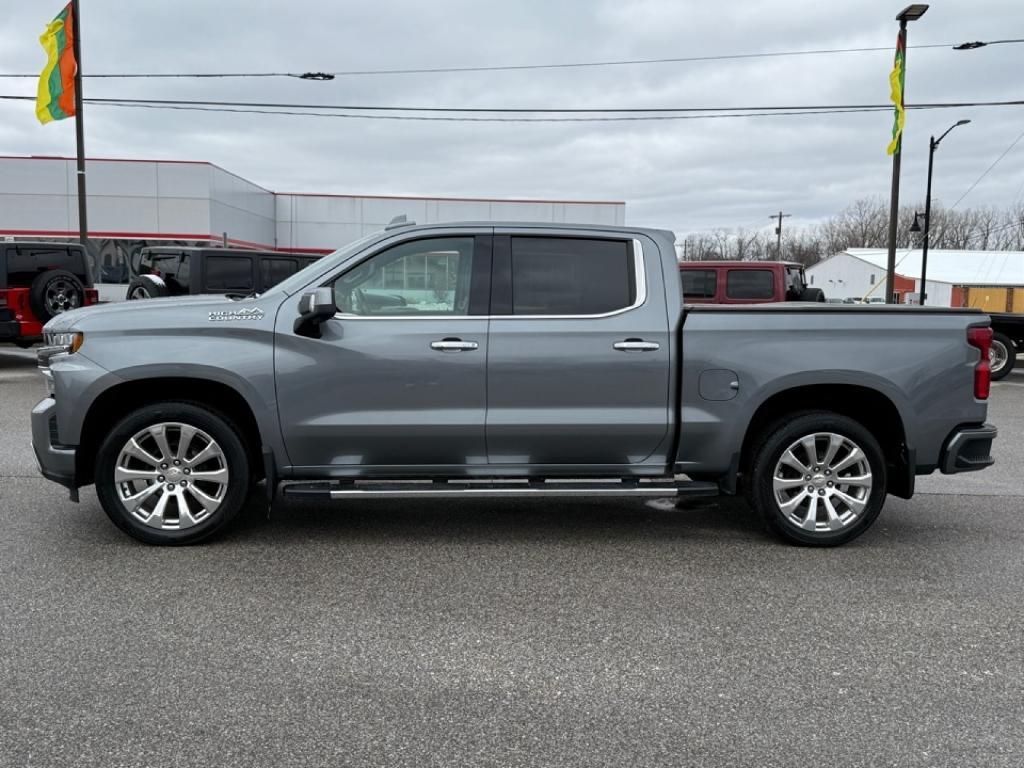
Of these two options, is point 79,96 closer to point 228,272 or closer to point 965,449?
point 228,272

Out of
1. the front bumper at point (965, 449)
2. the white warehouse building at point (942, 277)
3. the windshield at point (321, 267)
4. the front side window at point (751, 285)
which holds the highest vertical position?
the white warehouse building at point (942, 277)

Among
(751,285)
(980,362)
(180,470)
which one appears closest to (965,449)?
(980,362)

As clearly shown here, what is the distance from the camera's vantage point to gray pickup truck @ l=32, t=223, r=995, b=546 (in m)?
5.12

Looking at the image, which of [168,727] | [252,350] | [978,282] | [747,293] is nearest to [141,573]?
[252,350]

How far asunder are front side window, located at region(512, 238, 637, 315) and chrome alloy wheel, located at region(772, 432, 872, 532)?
4.58 feet

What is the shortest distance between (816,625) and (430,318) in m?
2.70

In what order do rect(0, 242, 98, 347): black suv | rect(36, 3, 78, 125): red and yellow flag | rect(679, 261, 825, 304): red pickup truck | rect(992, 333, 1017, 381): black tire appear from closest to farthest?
rect(0, 242, 98, 347): black suv
rect(992, 333, 1017, 381): black tire
rect(679, 261, 825, 304): red pickup truck
rect(36, 3, 78, 125): red and yellow flag

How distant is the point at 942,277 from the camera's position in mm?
59781

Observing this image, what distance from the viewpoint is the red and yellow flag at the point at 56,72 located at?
61.0 feet

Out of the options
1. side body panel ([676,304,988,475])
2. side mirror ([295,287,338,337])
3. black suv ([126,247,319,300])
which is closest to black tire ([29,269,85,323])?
black suv ([126,247,319,300])

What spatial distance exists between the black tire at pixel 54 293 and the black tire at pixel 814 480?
1244cm

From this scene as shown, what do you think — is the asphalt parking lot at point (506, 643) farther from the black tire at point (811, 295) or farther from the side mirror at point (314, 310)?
the black tire at point (811, 295)

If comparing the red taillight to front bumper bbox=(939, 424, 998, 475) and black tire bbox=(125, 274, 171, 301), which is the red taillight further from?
black tire bbox=(125, 274, 171, 301)

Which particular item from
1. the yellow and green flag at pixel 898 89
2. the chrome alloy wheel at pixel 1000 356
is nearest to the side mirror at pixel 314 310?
the chrome alloy wheel at pixel 1000 356
